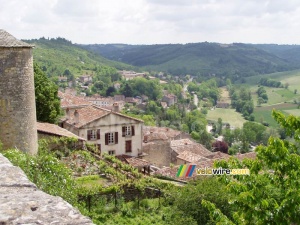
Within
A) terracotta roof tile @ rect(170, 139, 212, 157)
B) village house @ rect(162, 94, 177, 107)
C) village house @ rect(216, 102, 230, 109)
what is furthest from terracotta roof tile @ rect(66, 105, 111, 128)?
village house @ rect(216, 102, 230, 109)

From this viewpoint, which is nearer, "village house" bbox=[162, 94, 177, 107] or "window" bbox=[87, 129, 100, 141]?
"window" bbox=[87, 129, 100, 141]

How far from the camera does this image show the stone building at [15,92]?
15.4 m

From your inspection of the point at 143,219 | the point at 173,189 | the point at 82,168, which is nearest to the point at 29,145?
the point at 82,168

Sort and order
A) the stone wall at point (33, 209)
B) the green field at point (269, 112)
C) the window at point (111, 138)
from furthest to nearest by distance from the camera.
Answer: the green field at point (269, 112)
the window at point (111, 138)
the stone wall at point (33, 209)

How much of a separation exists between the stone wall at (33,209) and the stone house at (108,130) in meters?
28.0

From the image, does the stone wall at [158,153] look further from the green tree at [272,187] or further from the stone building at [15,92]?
the green tree at [272,187]

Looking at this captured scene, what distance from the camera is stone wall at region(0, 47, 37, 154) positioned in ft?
50.7

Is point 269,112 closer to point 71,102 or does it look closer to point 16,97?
point 71,102

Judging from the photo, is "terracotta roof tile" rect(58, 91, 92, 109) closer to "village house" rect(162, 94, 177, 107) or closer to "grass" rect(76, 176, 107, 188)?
"grass" rect(76, 176, 107, 188)

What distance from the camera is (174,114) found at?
390ft

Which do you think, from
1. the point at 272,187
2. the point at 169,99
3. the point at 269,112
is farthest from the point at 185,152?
the point at 169,99

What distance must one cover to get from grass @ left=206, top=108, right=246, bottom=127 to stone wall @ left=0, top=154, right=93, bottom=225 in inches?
5087

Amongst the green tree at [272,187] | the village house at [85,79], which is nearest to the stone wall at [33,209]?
the green tree at [272,187]

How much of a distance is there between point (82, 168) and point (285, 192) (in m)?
13.5
